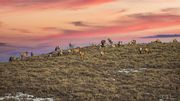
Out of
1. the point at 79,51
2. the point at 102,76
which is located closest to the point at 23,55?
the point at 79,51

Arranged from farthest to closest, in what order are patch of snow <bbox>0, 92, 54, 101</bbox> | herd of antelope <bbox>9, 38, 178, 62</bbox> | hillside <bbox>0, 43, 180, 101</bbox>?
herd of antelope <bbox>9, 38, 178, 62</bbox>
hillside <bbox>0, 43, 180, 101</bbox>
patch of snow <bbox>0, 92, 54, 101</bbox>

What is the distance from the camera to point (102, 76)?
44406 mm

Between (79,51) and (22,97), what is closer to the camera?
(22,97)

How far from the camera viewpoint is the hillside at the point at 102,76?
37.0 meters

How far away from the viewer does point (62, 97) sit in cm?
3612

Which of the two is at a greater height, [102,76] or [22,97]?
[102,76]

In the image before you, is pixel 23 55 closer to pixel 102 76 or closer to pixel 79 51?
pixel 79 51

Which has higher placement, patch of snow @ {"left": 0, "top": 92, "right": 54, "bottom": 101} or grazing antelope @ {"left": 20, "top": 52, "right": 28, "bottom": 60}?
grazing antelope @ {"left": 20, "top": 52, "right": 28, "bottom": 60}

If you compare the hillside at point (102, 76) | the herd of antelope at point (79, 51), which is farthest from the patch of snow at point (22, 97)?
the herd of antelope at point (79, 51)

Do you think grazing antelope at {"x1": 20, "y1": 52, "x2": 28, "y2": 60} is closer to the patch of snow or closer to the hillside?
the hillside

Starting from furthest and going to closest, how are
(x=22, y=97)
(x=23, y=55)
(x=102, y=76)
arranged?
1. (x=23, y=55)
2. (x=102, y=76)
3. (x=22, y=97)

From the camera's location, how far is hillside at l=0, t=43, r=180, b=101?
3697 cm

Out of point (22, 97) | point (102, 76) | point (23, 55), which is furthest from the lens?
point (23, 55)

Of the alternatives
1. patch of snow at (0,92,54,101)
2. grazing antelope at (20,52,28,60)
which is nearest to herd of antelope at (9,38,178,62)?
grazing antelope at (20,52,28,60)
